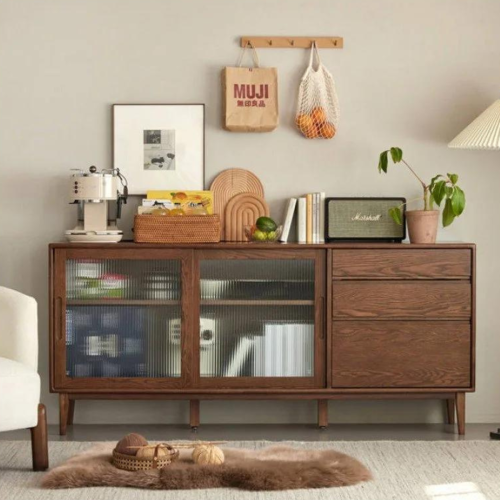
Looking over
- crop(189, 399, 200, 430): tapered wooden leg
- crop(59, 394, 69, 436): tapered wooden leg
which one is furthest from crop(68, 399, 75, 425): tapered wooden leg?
crop(189, 399, 200, 430): tapered wooden leg

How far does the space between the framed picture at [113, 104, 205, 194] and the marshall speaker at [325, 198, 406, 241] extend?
0.64 metres

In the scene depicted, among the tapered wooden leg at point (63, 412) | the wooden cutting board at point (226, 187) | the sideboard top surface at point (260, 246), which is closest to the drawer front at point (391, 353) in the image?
the sideboard top surface at point (260, 246)

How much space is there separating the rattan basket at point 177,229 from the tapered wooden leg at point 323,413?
88cm

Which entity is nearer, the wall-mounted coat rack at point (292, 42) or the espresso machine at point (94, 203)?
the espresso machine at point (94, 203)

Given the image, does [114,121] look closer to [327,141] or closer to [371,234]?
[327,141]

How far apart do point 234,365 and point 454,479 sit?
1177mm

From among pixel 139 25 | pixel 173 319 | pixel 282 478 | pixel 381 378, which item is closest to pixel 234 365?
pixel 173 319

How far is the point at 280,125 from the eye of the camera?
15.7ft

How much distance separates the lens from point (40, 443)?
3703 mm

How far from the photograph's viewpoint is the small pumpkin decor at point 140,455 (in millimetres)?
3611

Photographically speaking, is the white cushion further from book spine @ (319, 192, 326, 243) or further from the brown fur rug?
book spine @ (319, 192, 326, 243)

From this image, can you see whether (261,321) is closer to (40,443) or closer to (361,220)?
(361,220)

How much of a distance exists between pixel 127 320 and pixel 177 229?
46 cm

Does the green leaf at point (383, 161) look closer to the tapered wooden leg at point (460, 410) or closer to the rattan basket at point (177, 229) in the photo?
the rattan basket at point (177, 229)
